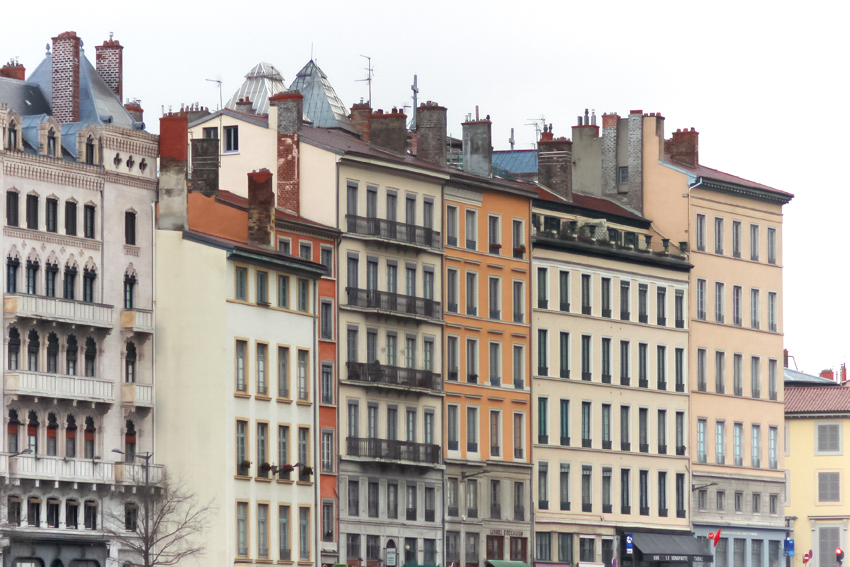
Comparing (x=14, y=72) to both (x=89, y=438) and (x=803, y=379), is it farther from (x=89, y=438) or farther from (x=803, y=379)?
(x=803, y=379)

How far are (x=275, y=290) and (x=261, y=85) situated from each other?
Answer: 66.4 m

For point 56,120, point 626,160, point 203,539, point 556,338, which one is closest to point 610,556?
point 556,338

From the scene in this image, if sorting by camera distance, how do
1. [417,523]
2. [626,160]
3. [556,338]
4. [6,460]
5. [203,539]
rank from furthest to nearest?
[626,160] → [556,338] → [417,523] → [203,539] → [6,460]

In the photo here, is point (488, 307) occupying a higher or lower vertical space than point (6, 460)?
higher

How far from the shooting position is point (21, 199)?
103750mm

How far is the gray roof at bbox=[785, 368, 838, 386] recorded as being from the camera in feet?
551

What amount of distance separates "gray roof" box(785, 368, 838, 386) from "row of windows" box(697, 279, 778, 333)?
59.7ft

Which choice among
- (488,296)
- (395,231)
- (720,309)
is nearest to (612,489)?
(488,296)

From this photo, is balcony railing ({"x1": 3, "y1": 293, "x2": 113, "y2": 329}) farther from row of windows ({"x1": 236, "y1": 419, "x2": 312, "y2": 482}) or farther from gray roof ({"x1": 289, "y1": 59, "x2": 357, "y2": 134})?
gray roof ({"x1": 289, "y1": 59, "x2": 357, "y2": 134})

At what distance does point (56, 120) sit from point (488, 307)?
2967cm

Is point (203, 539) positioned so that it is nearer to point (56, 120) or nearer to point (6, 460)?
point (6, 460)

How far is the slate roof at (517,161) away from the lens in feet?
467

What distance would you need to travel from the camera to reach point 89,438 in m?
106

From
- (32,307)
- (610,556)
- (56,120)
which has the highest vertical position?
(56,120)
